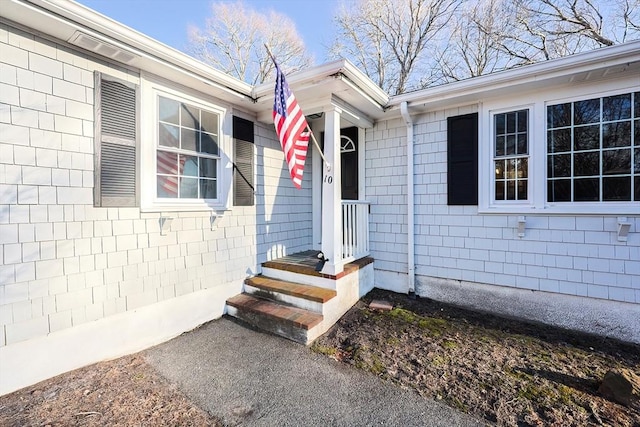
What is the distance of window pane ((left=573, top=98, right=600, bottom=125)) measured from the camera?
129 inches

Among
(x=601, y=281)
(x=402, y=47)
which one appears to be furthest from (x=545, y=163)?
(x=402, y=47)

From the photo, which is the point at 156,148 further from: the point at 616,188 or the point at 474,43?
the point at 474,43

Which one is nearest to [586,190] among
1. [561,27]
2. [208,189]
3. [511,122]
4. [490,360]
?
[511,122]

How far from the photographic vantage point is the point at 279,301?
12.3 ft

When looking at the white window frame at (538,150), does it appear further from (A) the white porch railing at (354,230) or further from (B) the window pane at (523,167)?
(A) the white porch railing at (354,230)

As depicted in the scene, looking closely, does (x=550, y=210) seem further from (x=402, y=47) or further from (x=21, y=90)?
(x=402, y=47)

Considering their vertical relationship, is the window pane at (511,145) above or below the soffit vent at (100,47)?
below

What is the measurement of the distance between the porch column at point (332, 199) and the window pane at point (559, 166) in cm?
254

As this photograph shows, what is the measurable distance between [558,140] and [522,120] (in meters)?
0.46

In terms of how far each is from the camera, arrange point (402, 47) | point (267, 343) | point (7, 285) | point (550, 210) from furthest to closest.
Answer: point (402, 47)
point (550, 210)
point (267, 343)
point (7, 285)

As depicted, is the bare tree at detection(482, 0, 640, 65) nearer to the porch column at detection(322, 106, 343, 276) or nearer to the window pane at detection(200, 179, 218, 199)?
the porch column at detection(322, 106, 343, 276)

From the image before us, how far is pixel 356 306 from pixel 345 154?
2.47 meters

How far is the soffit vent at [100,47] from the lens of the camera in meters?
2.47

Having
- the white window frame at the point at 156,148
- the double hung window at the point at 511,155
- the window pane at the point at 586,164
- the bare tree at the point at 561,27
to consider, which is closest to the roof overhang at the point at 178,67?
the white window frame at the point at 156,148
